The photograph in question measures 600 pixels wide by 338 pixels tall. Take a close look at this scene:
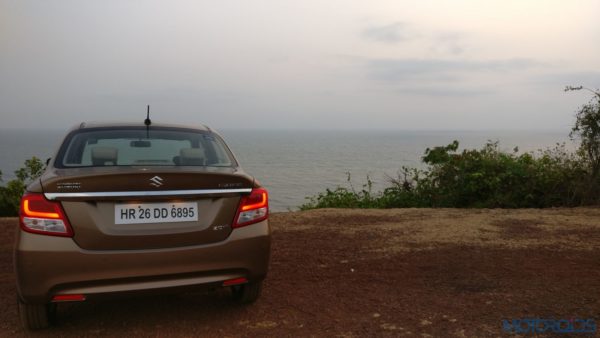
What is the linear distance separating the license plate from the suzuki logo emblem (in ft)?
0.45

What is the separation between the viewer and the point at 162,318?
3.88m

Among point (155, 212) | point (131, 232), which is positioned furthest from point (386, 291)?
point (131, 232)

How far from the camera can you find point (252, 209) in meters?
3.57

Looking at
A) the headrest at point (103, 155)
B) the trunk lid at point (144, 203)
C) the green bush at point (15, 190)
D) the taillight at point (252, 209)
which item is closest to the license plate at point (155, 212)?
the trunk lid at point (144, 203)

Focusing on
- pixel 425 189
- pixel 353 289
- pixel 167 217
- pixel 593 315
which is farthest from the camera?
pixel 425 189

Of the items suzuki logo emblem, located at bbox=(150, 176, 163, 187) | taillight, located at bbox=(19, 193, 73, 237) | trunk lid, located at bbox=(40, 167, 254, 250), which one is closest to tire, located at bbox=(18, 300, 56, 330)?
taillight, located at bbox=(19, 193, 73, 237)

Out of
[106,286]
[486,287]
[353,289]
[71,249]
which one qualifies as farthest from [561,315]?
[71,249]

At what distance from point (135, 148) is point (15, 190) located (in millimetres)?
9774

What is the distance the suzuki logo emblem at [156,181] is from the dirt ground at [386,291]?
1.16 meters

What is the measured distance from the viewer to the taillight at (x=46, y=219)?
10.1ft

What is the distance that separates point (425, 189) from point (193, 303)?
31.6 feet

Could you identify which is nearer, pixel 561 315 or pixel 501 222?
pixel 561 315

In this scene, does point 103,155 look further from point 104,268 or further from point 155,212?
point 104,268

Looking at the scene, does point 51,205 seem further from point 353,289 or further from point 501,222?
point 501,222
